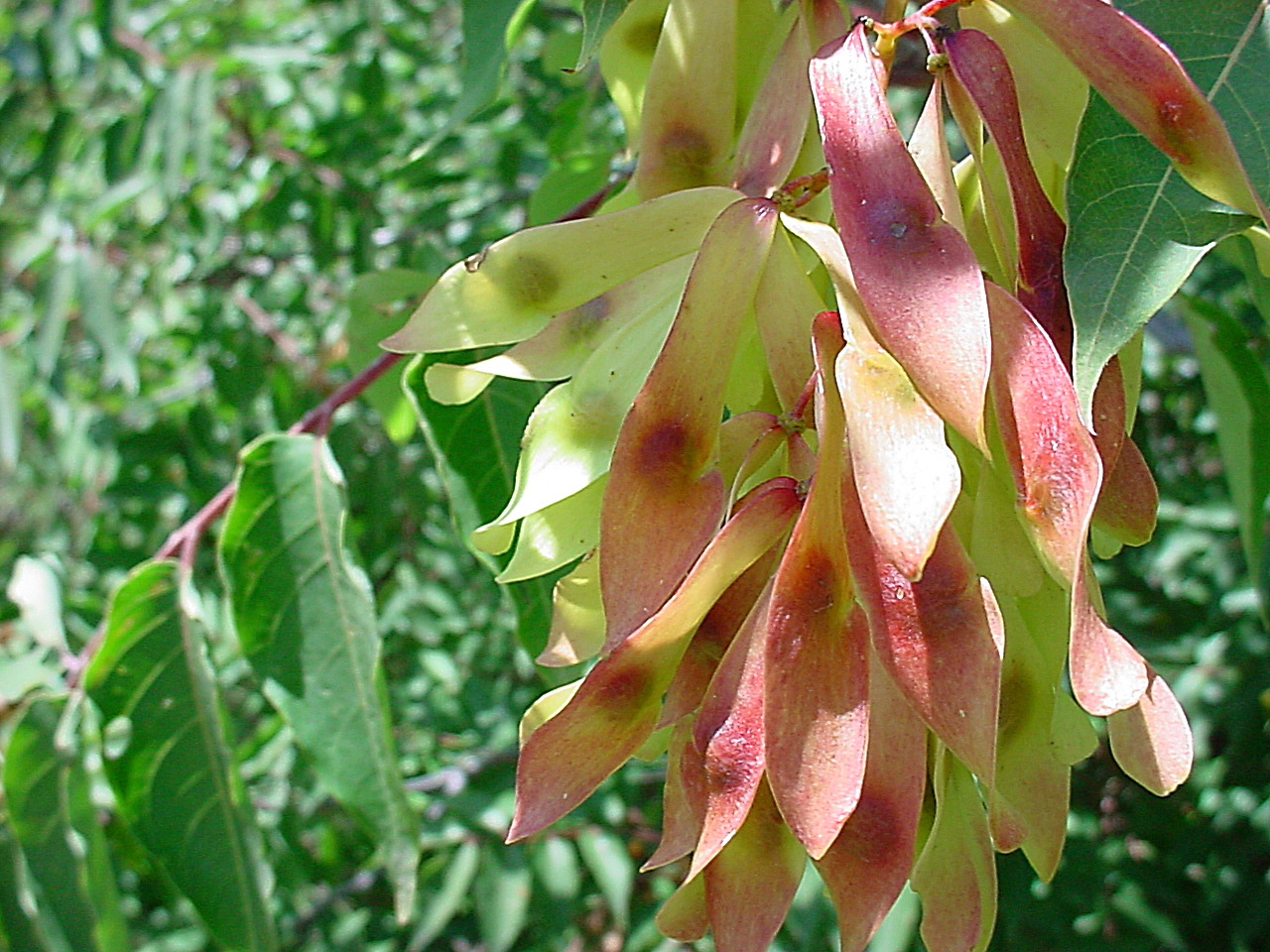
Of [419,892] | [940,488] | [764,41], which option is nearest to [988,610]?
[940,488]

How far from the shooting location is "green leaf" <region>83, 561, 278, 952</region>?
2.82 feet

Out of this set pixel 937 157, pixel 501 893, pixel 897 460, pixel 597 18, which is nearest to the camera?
pixel 897 460

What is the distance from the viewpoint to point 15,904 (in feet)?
3.21

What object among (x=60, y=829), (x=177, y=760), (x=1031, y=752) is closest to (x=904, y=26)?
(x=1031, y=752)

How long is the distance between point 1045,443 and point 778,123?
0.20m

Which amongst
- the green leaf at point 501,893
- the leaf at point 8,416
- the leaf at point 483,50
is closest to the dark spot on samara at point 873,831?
the leaf at point 483,50

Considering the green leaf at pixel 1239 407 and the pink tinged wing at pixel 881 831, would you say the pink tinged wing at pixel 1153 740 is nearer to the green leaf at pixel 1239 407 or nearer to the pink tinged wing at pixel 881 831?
the pink tinged wing at pixel 881 831

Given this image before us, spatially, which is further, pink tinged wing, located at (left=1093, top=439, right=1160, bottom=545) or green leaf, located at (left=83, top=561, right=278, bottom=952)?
green leaf, located at (left=83, top=561, right=278, bottom=952)

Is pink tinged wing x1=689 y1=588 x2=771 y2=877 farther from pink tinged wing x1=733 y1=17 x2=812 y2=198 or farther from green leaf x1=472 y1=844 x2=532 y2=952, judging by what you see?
green leaf x1=472 y1=844 x2=532 y2=952

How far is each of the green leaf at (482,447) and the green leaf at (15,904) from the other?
0.51m

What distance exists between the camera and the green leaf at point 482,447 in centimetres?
73

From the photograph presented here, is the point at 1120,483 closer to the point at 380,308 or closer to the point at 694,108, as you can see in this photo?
the point at 694,108

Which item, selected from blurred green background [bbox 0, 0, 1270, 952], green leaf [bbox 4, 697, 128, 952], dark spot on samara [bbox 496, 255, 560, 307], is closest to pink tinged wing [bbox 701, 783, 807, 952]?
dark spot on samara [bbox 496, 255, 560, 307]

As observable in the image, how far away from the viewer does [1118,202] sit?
1.39 feet
